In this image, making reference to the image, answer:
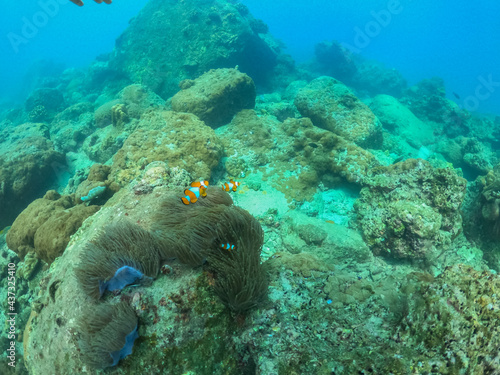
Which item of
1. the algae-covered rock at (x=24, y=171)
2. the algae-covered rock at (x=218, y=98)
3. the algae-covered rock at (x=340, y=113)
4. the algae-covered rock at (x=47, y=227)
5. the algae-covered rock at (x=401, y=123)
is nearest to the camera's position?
the algae-covered rock at (x=47, y=227)

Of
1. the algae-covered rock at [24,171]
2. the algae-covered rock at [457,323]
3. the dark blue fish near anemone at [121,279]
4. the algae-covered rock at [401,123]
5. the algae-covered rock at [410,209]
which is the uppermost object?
the dark blue fish near anemone at [121,279]

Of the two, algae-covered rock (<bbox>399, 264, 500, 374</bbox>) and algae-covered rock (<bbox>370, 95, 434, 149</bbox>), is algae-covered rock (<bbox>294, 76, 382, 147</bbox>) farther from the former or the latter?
algae-covered rock (<bbox>399, 264, 500, 374</bbox>)

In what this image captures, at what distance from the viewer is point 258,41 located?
17141 mm

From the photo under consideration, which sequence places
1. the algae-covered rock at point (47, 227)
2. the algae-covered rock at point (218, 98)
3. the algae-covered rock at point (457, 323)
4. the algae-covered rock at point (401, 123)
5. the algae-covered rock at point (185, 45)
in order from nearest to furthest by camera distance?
the algae-covered rock at point (457, 323)
the algae-covered rock at point (47, 227)
the algae-covered rock at point (218, 98)
the algae-covered rock at point (401, 123)
the algae-covered rock at point (185, 45)

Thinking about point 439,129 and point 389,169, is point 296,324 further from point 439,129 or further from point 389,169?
point 439,129

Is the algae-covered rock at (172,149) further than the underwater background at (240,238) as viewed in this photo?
Yes

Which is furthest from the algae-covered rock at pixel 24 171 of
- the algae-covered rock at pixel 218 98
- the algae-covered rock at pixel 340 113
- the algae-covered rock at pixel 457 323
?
the algae-covered rock at pixel 457 323

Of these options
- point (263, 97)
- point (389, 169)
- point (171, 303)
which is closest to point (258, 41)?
point (263, 97)

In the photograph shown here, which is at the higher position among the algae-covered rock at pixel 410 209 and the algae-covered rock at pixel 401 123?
the algae-covered rock at pixel 410 209

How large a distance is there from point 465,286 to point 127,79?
19997 mm

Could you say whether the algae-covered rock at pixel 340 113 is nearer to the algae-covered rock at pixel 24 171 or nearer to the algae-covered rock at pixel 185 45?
the algae-covered rock at pixel 185 45

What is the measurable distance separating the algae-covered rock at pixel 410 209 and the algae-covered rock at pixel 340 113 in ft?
10.2

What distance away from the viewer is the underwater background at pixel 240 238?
2.13 meters

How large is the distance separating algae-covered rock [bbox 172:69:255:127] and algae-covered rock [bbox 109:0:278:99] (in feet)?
18.1
